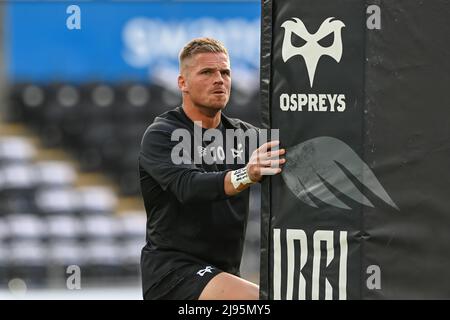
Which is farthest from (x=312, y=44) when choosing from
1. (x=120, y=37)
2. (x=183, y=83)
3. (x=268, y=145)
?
(x=120, y=37)

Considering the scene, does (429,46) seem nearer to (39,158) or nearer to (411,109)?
(411,109)

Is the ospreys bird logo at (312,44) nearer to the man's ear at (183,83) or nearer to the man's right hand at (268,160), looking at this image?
the man's right hand at (268,160)

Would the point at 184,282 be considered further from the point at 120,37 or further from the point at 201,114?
the point at 120,37

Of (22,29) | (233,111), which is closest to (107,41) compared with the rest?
(22,29)

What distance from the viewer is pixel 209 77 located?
512cm

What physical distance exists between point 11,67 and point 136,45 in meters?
1.83

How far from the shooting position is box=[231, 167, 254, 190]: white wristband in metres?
4.40

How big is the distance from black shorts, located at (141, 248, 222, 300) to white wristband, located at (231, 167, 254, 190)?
2.59ft

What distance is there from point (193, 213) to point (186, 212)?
0.13 feet

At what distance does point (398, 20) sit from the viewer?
415 cm

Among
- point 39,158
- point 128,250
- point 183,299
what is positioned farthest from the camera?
point 39,158

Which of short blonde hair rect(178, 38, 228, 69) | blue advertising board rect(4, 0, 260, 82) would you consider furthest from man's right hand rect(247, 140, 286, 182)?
blue advertising board rect(4, 0, 260, 82)

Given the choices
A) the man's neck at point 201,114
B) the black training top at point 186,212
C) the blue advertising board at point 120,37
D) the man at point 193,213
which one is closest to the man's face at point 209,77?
the man at point 193,213

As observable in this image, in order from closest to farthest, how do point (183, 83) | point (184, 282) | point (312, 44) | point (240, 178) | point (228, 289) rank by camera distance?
point (312, 44) < point (240, 178) < point (228, 289) < point (184, 282) < point (183, 83)
